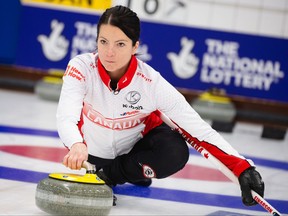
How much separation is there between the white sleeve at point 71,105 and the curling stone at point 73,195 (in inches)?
6.1

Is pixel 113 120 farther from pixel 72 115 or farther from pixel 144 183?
pixel 144 183

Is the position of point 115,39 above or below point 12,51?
above

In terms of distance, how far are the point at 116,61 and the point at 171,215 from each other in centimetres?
76

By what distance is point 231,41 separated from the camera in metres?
8.10

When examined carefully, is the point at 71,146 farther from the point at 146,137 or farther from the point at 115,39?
the point at 146,137

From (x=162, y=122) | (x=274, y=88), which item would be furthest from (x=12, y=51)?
(x=162, y=122)

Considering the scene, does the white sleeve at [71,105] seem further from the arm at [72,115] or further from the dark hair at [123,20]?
the dark hair at [123,20]

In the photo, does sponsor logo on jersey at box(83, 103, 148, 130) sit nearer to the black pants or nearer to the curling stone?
the black pants

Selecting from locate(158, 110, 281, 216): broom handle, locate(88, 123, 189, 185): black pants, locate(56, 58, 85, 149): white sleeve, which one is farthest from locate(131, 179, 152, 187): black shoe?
locate(56, 58, 85, 149): white sleeve

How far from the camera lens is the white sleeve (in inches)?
106

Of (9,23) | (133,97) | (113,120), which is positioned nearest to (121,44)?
(133,97)

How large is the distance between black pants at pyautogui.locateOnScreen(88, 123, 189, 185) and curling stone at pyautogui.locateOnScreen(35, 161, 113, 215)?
2.14 feet

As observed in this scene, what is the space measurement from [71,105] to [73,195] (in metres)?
0.44

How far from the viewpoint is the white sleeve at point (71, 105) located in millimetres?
2699
